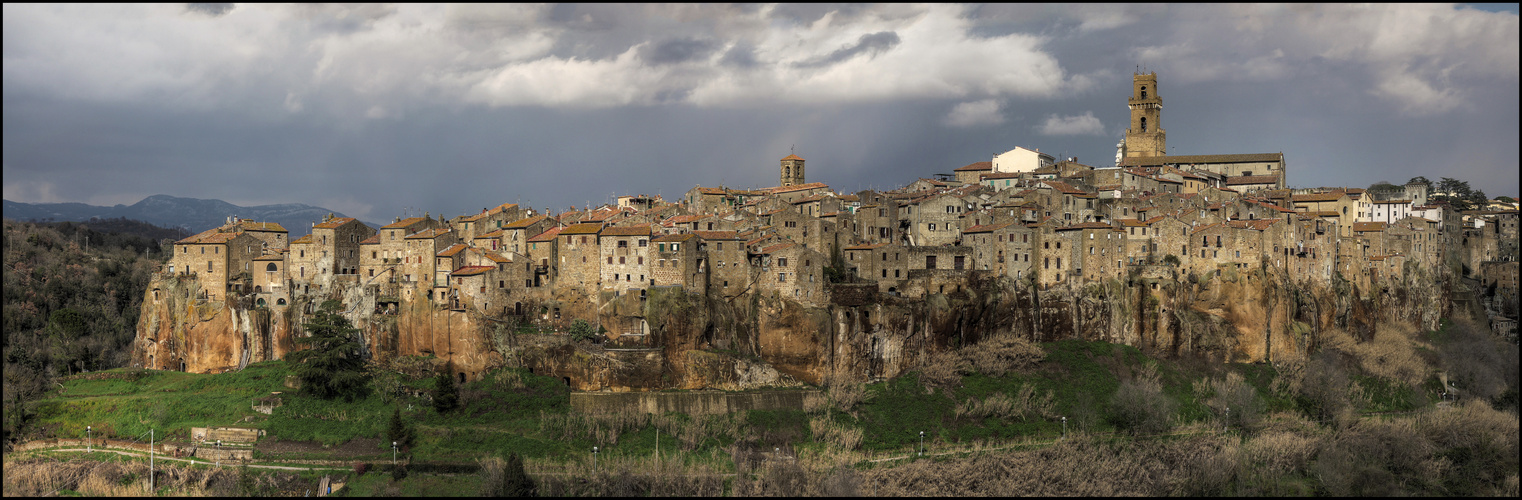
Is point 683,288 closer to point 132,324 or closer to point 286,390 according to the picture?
point 286,390

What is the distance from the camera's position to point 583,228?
199ft

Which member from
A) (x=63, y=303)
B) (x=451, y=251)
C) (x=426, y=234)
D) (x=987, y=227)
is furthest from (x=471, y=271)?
(x=63, y=303)

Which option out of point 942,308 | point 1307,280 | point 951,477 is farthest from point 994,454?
point 1307,280

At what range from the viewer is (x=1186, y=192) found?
80688 millimetres

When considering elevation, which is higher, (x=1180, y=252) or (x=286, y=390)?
(x=1180, y=252)

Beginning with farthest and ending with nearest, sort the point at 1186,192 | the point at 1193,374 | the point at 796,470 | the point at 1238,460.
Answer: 1. the point at 1186,192
2. the point at 1193,374
3. the point at 1238,460
4. the point at 796,470

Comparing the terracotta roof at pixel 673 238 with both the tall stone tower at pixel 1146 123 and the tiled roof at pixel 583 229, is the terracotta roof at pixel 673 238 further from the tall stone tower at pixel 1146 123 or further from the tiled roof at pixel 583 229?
the tall stone tower at pixel 1146 123

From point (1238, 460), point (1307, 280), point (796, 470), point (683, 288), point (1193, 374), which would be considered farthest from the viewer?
point (1307, 280)

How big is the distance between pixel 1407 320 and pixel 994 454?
119ft

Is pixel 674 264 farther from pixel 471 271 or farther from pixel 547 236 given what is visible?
pixel 471 271

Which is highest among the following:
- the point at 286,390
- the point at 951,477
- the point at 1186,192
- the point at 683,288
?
the point at 1186,192

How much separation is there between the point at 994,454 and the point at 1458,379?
30.3 meters

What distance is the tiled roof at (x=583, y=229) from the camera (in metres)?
60.0

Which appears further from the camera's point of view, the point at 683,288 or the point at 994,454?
the point at 683,288
